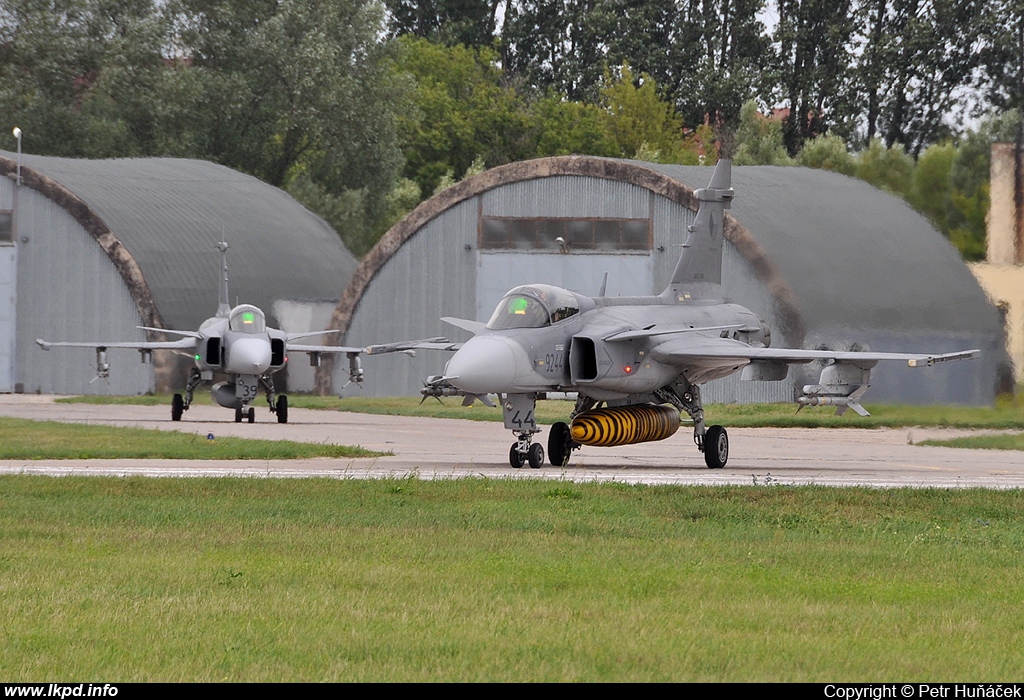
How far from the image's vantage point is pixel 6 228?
2023 inches

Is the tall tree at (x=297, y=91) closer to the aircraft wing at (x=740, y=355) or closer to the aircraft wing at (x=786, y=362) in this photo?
the aircraft wing at (x=786, y=362)

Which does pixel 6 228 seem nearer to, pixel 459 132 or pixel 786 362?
pixel 786 362

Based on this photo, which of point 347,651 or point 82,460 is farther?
point 82,460

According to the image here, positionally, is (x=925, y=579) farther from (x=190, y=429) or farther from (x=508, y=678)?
(x=190, y=429)

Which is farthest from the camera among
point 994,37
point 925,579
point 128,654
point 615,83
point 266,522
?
point 615,83

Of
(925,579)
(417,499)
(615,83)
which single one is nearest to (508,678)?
(925,579)

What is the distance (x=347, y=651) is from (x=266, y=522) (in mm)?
6410

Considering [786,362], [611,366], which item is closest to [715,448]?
[786,362]

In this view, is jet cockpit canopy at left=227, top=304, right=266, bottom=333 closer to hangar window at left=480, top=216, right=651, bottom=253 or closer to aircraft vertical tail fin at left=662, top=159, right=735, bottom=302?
hangar window at left=480, top=216, right=651, bottom=253

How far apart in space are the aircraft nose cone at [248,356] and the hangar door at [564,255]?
10.3 m

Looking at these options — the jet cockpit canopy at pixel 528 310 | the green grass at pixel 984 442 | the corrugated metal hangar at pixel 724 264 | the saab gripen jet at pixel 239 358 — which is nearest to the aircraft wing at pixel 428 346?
the jet cockpit canopy at pixel 528 310

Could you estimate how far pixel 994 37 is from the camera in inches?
2729

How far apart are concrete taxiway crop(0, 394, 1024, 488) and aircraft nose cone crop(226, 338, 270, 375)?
1.35m

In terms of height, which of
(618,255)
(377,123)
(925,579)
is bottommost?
(925,579)
